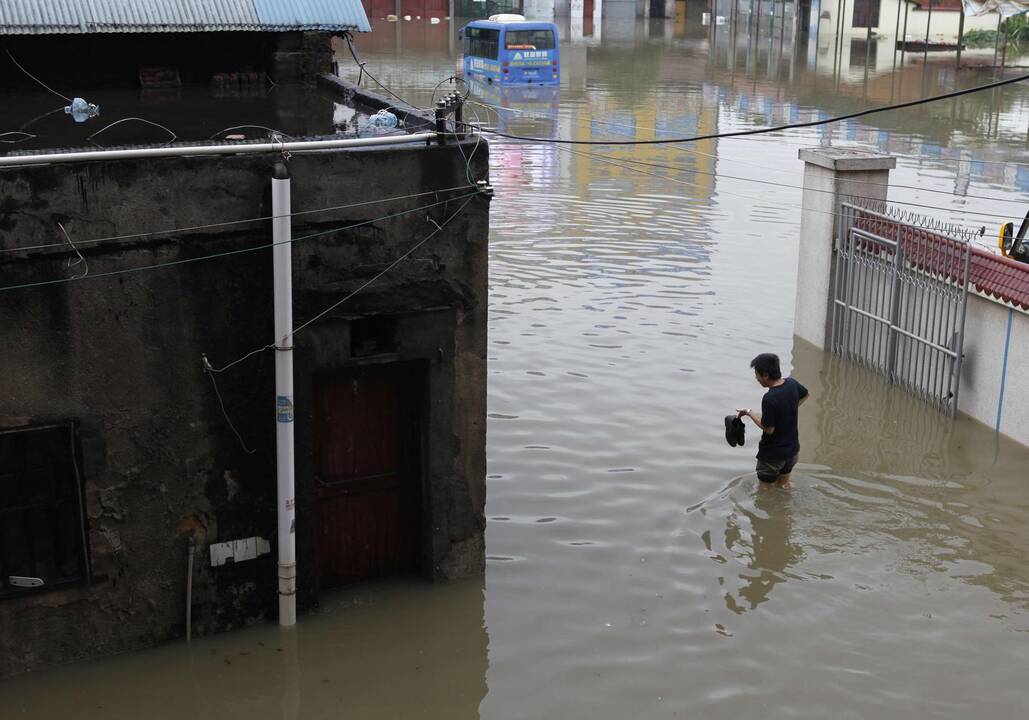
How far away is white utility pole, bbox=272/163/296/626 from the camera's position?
7.30 meters

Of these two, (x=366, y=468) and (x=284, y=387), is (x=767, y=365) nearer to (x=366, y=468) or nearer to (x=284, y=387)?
(x=366, y=468)

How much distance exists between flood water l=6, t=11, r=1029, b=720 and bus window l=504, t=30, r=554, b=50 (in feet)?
74.5

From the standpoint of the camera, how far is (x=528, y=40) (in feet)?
134

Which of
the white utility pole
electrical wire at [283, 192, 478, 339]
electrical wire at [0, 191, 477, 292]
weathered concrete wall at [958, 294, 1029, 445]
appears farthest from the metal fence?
the white utility pole

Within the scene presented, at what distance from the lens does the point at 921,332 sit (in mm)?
12531

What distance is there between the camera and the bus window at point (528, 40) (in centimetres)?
4056

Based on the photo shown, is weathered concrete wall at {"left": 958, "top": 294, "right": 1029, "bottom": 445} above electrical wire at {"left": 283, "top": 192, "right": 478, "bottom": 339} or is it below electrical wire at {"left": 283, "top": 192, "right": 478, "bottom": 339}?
below

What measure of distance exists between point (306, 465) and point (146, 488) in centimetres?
103

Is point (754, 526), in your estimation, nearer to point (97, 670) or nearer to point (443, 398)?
point (443, 398)

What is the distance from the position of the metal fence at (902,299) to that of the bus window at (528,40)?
28.6 m

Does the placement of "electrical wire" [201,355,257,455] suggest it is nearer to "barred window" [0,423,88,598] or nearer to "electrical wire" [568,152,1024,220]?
"barred window" [0,423,88,598]

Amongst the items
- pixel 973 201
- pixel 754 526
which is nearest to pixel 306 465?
pixel 754 526

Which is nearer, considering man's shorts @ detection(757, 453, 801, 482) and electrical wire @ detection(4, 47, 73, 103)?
man's shorts @ detection(757, 453, 801, 482)

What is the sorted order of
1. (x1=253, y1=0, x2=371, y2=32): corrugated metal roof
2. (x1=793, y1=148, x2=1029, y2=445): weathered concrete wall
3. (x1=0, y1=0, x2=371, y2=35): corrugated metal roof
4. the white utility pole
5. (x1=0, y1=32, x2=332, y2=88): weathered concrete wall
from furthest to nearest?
(x1=0, y1=32, x2=332, y2=88): weathered concrete wall, (x1=793, y1=148, x2=1029, y2=445): weathered concrete wall, (x1=253, y1=0, x2=371, y2=32): corrugated metal roof, (x1=0, y1=0, x2=371, y2=35): corrugated metal roof, the white utility pole
